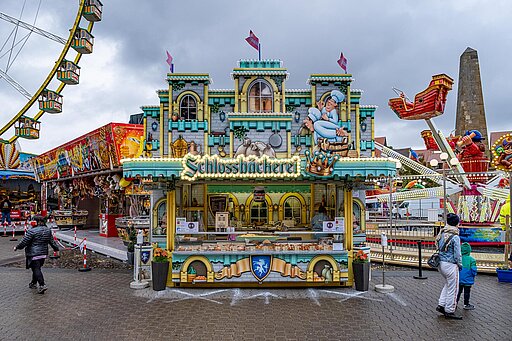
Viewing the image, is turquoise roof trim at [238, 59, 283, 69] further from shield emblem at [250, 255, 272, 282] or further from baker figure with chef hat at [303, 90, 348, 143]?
shield emblem at [250, 255, 272, 282]

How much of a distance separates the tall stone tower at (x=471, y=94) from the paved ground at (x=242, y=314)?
2126 cm

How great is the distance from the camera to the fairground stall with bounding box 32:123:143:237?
18.9 m

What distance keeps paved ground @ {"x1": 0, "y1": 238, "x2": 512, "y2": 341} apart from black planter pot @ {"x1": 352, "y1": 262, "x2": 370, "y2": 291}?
26 centimetres

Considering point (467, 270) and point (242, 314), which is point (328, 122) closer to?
point (467, 270)

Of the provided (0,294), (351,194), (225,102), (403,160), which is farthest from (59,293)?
(403,160)

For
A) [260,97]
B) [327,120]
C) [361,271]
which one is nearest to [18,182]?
[260,97]

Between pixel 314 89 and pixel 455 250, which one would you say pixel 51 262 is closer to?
pixel 314 89

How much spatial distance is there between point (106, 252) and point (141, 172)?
8.39 metres

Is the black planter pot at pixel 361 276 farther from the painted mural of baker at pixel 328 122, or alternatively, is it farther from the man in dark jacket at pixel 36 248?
the man in dark jacket at pixel 36 248

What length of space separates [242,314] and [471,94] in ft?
90.3

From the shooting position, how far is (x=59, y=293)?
9.80 metres

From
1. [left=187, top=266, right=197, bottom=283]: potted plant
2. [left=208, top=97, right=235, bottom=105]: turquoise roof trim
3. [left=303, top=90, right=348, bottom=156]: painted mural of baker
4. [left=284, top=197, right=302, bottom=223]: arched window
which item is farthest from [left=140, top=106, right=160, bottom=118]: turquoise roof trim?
[left=284, top=197, right=302, bottom=223]: arched window

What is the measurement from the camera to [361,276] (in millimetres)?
9906

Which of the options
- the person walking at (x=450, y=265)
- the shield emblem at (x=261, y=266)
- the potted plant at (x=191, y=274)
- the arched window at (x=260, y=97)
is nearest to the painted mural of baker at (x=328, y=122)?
the arched window at (x=260, y=97)
